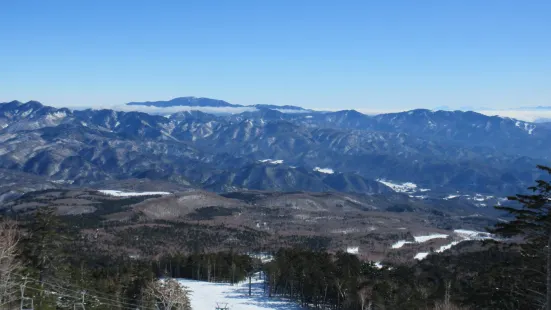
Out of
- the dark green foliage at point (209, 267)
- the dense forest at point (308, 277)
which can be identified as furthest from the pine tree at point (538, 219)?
the dark green foliage at point (209, 267)

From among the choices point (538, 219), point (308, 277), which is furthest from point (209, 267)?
point (538, 219)

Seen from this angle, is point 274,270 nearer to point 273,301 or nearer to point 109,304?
point 273,301

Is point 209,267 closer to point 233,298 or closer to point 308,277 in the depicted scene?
point 233,298

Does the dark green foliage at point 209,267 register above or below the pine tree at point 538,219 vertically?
below

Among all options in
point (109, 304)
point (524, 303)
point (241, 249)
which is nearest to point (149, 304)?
→ point (109, 304)

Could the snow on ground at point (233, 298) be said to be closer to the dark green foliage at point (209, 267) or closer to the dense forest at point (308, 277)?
the dense forest at point (308, 277)

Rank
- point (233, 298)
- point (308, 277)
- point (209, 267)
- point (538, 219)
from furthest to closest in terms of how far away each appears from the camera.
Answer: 1. point (209, 267)
2. point (233, 298)
3. point (308, 277)
4. point (538, 219)

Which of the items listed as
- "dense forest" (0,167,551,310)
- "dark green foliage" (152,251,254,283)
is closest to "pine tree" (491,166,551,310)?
"dense forest" (0,167,551,310)
